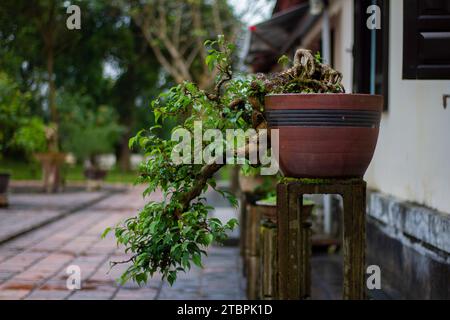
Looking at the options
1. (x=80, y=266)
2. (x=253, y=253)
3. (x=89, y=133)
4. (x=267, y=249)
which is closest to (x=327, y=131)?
(x=267, y=249)

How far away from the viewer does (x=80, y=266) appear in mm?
8188

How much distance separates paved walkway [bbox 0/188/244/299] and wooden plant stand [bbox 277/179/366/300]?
0.98m

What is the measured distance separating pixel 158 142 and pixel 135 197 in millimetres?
15346

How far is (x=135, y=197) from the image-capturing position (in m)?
19.3

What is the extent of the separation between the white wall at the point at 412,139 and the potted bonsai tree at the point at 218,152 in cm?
148

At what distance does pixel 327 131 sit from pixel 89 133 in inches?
1054

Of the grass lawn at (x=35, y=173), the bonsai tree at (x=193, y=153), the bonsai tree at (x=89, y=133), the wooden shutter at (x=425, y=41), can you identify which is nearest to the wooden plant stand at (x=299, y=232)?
the bonsai tree at (x=193, y=153)

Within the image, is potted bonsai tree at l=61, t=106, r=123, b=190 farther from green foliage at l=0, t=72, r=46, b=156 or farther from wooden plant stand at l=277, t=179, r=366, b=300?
wooden plant stand at l=277, t=179, r=366, b=300

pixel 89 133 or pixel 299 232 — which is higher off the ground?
pixel 89 133

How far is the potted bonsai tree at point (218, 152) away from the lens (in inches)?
147

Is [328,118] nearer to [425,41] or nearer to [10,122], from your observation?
[425,41]

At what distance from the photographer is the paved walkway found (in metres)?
6.71

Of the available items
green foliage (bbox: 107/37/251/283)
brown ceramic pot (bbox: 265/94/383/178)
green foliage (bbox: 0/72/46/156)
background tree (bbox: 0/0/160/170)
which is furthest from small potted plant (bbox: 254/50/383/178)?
background tree (bbox: 0/0/160/170)
